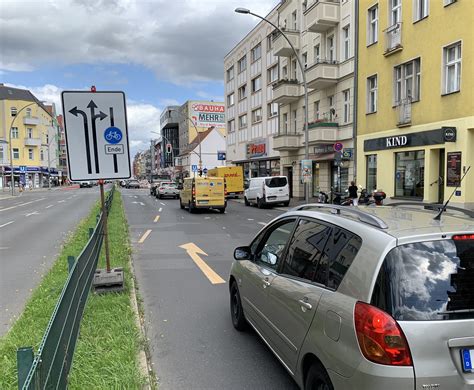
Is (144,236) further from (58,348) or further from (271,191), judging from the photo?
(271,191)

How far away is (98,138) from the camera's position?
605 cm

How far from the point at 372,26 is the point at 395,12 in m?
2.10

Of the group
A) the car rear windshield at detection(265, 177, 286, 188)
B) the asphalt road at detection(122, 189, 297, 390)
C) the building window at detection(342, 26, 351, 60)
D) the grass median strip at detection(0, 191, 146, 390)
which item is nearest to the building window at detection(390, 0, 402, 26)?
the building window at detection(342, 26, 351, 60)

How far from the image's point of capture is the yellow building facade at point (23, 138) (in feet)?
240

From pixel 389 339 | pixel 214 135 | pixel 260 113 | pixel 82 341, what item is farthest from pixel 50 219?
pixel 214 135

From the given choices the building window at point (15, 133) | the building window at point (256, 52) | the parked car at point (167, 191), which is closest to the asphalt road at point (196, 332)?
the parked car at point (167, 191)

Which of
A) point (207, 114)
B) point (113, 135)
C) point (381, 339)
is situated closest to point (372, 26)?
point (113, 135)

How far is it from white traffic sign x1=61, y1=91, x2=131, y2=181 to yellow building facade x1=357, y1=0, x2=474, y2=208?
43.4ft

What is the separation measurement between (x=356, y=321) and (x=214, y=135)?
79.1 m

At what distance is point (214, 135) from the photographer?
80.4m

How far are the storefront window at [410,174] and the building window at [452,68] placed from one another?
9.67ft

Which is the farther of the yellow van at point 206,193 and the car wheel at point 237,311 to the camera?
the yellow van at point 206,193

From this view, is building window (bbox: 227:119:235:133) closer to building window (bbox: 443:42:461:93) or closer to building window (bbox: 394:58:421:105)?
building window (bbox: 394:58:421:105)

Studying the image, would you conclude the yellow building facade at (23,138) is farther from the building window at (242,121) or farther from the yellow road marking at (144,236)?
the yellow road marking at (144,236)
